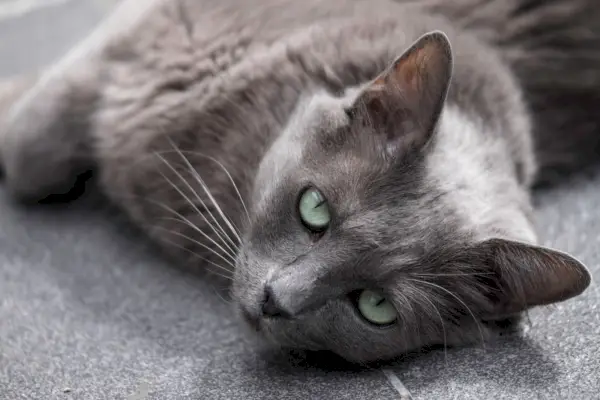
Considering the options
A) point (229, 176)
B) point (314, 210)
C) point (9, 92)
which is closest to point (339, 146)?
point (314, 210)

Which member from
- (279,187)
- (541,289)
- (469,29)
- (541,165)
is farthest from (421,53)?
(541,165)

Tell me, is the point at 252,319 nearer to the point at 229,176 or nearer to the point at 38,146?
the point at 229,176

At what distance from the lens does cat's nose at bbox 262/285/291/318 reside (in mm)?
1044

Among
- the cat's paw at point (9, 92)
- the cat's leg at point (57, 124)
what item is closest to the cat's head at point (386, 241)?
the cat's leg at point (57, 124)

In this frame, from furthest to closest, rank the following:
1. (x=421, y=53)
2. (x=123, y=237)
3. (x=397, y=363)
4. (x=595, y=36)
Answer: (x=595, y=36) < (x=123, y=237) < (x=397, y=363) < (x=421, y=53)

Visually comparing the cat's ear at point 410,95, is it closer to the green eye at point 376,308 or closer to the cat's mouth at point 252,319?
the green eye at point 376,308

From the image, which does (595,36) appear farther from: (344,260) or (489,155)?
(344,260)

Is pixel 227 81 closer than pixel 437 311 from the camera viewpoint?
No

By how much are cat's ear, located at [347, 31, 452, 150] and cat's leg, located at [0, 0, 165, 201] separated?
2.06ft

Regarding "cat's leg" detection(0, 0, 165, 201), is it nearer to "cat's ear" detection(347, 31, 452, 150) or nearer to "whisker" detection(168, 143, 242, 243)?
"whisker" detection(168, 143, 242, 243)

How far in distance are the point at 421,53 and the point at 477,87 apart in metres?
0.34

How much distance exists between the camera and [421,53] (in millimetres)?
1048

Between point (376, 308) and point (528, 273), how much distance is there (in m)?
0.24

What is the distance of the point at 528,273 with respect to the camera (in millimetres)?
1085
